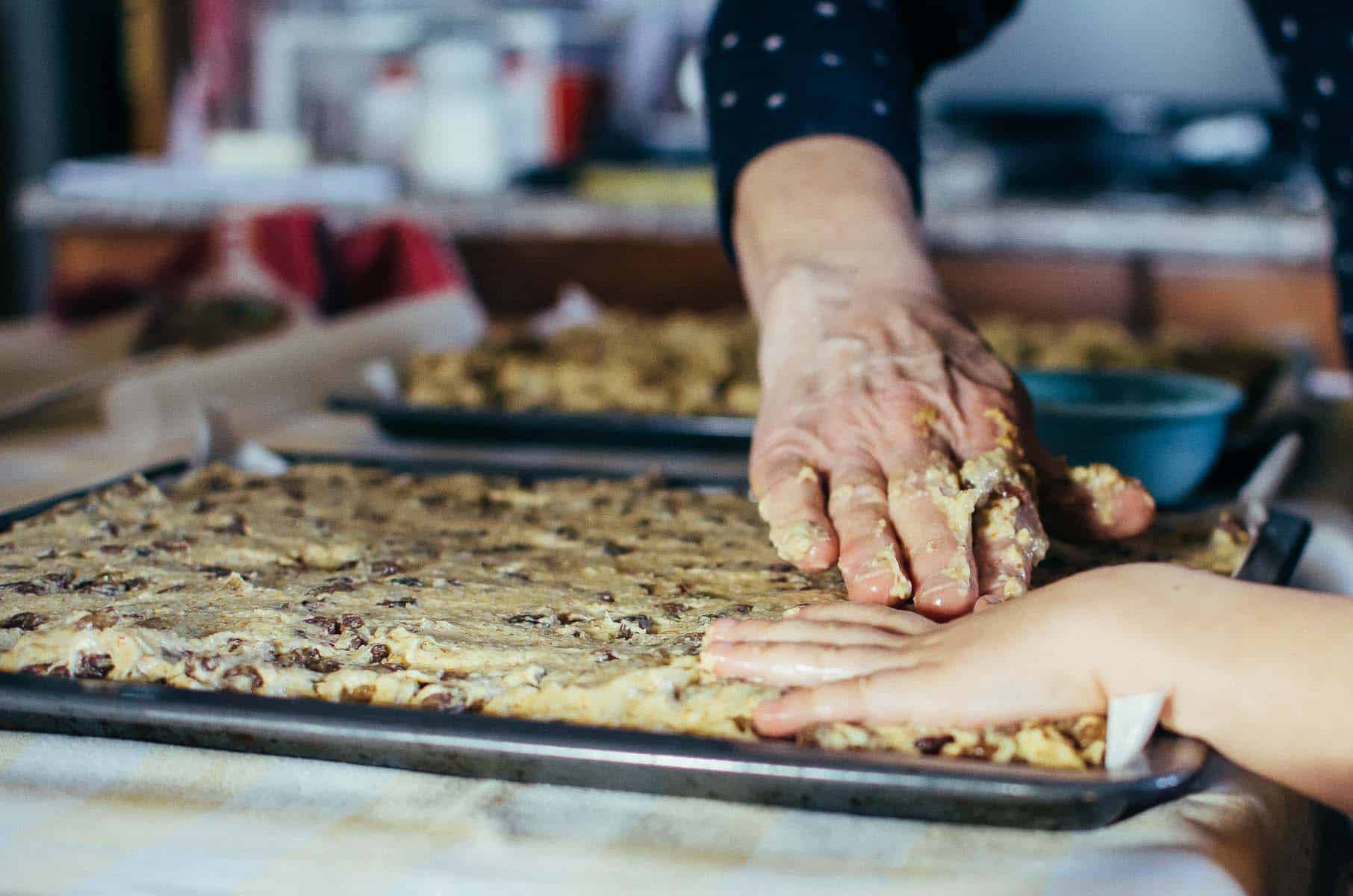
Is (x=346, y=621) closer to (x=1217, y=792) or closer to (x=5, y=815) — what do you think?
(x=5, y=815)

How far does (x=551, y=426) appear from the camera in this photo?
1.52 meters

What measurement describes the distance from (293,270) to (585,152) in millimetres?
2127

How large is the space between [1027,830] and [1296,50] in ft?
3.29

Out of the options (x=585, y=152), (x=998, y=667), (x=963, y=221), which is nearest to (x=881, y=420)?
(x=998, y=667)

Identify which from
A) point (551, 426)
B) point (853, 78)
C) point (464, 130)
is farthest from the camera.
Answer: point (464, 130)

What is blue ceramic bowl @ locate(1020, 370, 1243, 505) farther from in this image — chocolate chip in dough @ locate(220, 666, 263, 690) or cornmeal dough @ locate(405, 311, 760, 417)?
chocolate chip in dough @ locate(220, 666, 263, 690)

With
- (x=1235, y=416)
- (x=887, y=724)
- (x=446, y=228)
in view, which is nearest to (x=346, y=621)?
(x=887, y=724)

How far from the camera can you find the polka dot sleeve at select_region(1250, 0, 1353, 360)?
4.15 ft

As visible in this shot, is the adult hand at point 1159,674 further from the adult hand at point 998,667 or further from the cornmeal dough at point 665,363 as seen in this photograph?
the cornmeal dough at point 665,363

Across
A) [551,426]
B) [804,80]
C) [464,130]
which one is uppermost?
[804,80]

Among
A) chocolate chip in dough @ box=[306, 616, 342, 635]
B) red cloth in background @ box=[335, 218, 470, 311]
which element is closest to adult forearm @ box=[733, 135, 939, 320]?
chocolate chip in dough @ box=[306, 616, 342, 635]

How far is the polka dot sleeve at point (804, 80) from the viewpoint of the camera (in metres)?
1.24

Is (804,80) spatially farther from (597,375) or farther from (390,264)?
(390,264)

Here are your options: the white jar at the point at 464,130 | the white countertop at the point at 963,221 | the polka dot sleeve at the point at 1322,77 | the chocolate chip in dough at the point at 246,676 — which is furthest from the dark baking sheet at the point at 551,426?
the white jar at the point at 464,130
